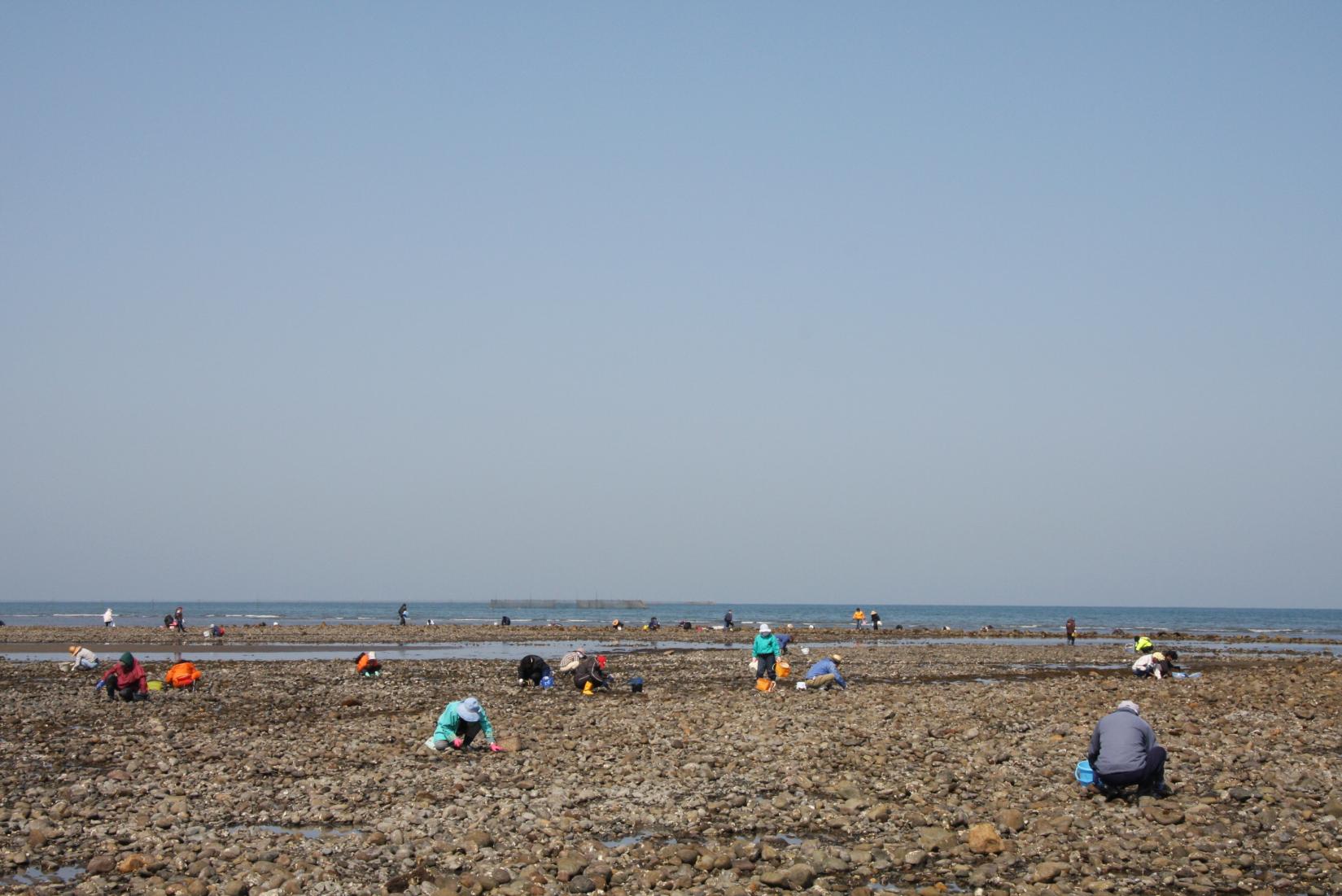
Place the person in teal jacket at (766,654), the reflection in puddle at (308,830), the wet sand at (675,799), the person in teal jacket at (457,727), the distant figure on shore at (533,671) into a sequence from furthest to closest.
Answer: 1. the distant figure on shore at (533,671)
2. the person in teal jacket at (766,654)
3. the person in teal jacket at (457,727)
4. the reflection in puddle at (308,830)
5. the wet sand at (675,799)

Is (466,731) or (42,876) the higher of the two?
(466,731)

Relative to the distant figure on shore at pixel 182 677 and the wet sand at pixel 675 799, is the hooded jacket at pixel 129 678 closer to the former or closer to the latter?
the wet sand at pixel 675 799

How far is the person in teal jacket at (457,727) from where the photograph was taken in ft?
63.1

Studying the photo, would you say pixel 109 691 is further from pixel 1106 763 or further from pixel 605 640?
pixel 605 640

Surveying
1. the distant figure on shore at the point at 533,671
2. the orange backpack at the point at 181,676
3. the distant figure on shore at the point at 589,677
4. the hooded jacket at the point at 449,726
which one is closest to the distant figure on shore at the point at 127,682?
the orange backpack at the point at 181,676

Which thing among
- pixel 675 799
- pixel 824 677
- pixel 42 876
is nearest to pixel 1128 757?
pixel 675 799

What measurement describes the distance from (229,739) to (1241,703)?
19.8m

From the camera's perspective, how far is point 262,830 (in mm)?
13828

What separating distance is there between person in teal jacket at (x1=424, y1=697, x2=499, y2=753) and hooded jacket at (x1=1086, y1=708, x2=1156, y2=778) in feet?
30.8

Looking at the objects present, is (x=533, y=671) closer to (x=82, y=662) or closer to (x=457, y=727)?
(x=457, y=727)

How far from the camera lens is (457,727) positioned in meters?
19.4

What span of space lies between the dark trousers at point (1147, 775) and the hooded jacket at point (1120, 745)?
34 mm

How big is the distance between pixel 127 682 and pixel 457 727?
12269 millimetres

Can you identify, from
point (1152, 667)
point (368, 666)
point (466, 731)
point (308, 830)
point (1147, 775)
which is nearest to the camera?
point (308, 830)
